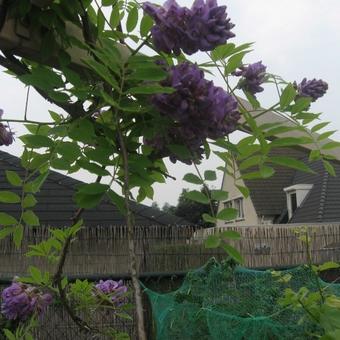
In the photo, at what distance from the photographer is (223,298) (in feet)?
8.21

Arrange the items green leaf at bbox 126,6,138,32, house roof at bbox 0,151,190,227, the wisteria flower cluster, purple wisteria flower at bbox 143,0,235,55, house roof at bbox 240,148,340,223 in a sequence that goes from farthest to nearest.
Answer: house roof at bbox 240,148,340,223
house roof at bbox 0,151,190,227
the wisteria flower cluster
green leaf at bbox 126,6,138,32
purple wisteria flower at bbox 143,0,235,55

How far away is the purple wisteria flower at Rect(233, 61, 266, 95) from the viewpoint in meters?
1.29

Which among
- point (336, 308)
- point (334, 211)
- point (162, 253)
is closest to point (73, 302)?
point (336, 308)

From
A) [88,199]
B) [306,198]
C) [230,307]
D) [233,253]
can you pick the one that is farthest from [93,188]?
[306,198]

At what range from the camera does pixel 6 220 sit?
1.20m

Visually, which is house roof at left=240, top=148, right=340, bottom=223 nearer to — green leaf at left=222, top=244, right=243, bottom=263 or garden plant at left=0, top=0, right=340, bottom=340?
garden plant at left=0, top=0, right=340, bottom=340

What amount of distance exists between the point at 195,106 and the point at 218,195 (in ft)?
0.73

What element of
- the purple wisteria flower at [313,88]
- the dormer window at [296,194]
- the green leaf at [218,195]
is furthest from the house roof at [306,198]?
the green leaf at [218,195]

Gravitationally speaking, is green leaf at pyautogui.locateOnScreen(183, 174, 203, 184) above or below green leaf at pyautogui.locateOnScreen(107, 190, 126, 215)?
above

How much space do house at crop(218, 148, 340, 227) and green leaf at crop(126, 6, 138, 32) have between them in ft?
54.5

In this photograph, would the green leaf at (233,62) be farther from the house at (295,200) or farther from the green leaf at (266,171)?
the house at (295,200)

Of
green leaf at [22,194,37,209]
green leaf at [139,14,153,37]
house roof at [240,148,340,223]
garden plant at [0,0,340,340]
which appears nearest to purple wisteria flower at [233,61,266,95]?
garden plant at [0,0,340,340]

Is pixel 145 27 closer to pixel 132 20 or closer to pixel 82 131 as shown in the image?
pixel 132 20

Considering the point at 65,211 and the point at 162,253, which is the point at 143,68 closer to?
the point at 162,253
